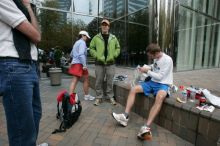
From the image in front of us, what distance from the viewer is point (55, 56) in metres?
10.1

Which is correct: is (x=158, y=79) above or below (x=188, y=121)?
above

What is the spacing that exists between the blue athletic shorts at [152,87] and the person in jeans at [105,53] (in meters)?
1.19

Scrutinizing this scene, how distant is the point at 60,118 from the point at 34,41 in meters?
2.48

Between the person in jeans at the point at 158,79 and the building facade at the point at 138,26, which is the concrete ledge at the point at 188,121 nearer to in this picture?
the person in jeans at the point at 158,79

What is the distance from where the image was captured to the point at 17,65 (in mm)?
1516

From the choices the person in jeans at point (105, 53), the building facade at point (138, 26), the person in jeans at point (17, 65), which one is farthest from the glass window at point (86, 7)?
the person in jeans at point (17, 65)

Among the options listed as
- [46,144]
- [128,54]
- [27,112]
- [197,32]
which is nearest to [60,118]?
[46,144]

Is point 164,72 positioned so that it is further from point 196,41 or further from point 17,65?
point 196,41

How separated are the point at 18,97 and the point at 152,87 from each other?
2.69m

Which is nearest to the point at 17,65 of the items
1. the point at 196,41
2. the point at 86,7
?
the point at 196,41

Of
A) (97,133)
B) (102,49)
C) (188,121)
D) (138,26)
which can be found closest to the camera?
(188,121)

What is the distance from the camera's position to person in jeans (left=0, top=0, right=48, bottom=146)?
4.82 feet

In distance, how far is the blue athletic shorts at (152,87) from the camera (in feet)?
11.7

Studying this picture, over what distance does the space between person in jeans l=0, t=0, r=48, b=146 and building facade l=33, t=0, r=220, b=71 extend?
327 inches
